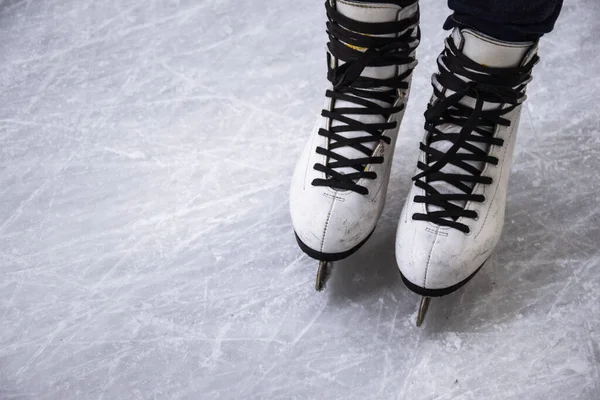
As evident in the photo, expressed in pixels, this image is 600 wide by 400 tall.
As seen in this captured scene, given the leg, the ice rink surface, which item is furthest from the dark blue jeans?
the ice rink surface

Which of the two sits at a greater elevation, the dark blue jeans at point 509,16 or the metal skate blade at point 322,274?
the dark blue jeans at point 509,16

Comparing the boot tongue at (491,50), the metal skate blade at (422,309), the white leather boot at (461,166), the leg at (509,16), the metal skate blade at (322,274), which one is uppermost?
the leg at (509,16)

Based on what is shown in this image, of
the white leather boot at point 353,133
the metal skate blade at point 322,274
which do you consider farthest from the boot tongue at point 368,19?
the metal skate blade at point 322,274

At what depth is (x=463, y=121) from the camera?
0.84 meters

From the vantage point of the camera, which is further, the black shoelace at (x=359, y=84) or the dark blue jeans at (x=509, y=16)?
the black shoelace at (x=359, y=84)

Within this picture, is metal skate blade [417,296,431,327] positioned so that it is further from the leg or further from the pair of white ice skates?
the leg

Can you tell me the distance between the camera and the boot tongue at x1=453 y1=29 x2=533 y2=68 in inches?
30.0

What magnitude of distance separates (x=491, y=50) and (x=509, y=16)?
6 centimetres

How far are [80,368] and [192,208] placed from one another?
0.29 m

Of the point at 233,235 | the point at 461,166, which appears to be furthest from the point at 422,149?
the point at 233,235

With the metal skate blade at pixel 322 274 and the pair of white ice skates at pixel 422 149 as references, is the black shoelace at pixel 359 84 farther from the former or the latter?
the metal skate blade at pixel 322 274

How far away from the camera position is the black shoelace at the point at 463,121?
31.4 inches

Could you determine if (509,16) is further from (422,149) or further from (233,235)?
(233,235)

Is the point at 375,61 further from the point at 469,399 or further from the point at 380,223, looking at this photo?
the point at 469,399
